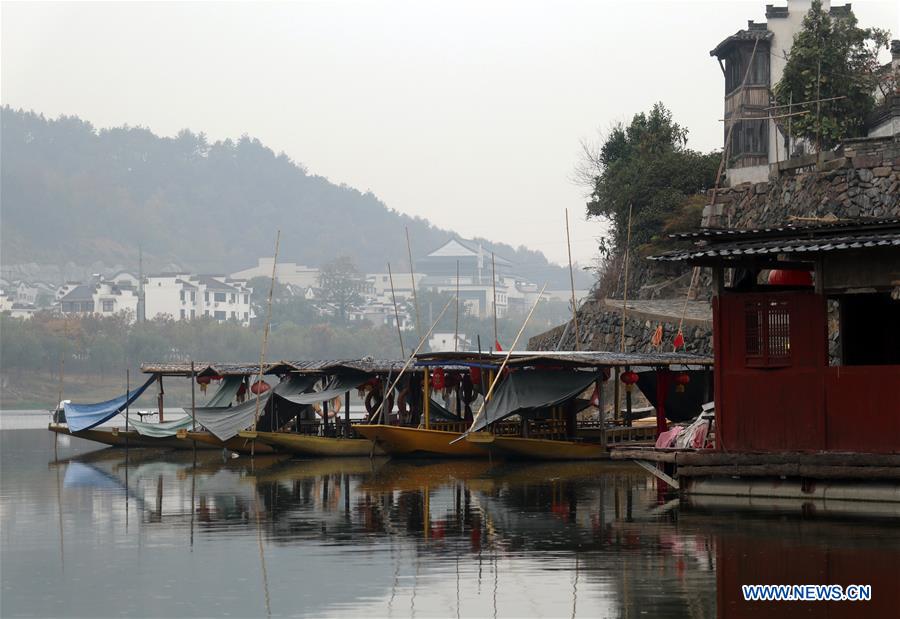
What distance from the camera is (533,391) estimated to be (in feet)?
92.8

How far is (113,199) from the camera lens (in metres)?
178

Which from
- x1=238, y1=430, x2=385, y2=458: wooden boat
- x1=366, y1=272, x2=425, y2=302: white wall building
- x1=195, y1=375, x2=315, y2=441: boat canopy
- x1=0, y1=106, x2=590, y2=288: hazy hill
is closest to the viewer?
x1=238, y1=430, x2=385, y2=458: wooden boat

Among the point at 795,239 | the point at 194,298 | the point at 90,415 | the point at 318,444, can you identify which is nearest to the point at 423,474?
the point at 318,444

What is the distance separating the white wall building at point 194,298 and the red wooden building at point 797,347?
99.4m

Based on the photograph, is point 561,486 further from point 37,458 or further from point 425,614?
point 37,458

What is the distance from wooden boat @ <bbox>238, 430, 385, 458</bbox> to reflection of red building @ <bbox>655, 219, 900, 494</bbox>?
1434 centimetres

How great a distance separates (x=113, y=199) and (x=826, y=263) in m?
168

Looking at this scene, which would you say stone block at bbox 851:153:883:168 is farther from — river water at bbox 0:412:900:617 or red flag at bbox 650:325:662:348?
river water at bbox 0:412:900:617

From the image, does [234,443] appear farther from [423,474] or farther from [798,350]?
[798,350]

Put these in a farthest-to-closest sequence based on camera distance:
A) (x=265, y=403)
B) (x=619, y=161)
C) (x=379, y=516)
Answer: (x=619, y=161)
(x=265, y=403)
(x=379, y=516)

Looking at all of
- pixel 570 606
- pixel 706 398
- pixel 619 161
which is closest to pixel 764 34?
pixel 619 161

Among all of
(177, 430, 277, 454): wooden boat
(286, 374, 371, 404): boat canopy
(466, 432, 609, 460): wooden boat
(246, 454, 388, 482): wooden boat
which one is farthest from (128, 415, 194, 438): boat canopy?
(466, 432, 609, 460): wooden boat

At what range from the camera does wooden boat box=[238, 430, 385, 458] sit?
3178 cm

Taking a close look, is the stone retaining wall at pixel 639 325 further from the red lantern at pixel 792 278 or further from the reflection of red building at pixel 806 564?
the reflection of red building at pixel 806 564
